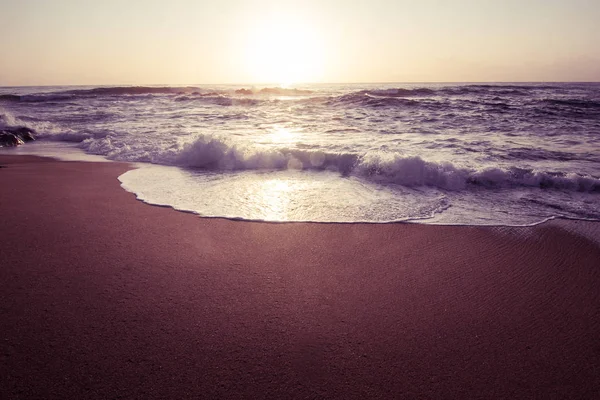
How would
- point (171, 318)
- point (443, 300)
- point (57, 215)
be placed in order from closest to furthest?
1. point (171, 318)
2. point (443, 300)
3. point (57, 215)

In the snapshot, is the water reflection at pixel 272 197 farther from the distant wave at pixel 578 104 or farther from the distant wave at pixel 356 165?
the distant wave at pixel 578 104

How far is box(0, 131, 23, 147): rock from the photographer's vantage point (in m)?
9.43

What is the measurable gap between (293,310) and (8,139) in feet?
35.2

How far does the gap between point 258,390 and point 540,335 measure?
1.61 metres

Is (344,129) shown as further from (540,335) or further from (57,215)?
(540,335)

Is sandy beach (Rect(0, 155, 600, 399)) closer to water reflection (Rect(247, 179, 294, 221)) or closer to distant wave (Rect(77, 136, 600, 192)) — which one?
water reflection (Rect(247, 179, 294, 221))

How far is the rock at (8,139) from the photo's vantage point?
943 centimetres

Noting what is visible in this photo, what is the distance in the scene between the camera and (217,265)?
2.82 m

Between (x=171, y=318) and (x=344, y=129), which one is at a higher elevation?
(x=344, y=129)

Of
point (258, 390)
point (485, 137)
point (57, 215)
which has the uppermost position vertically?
point (485, 137)

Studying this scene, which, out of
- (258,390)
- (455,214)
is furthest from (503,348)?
(455,214)

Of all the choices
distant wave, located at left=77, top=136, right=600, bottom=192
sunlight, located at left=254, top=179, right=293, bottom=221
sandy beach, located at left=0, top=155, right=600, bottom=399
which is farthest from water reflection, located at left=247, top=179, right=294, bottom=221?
distant wave, located at left=77, top=136, right=600, bottom=192

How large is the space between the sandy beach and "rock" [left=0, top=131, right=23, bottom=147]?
757cm

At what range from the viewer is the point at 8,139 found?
9539mm
